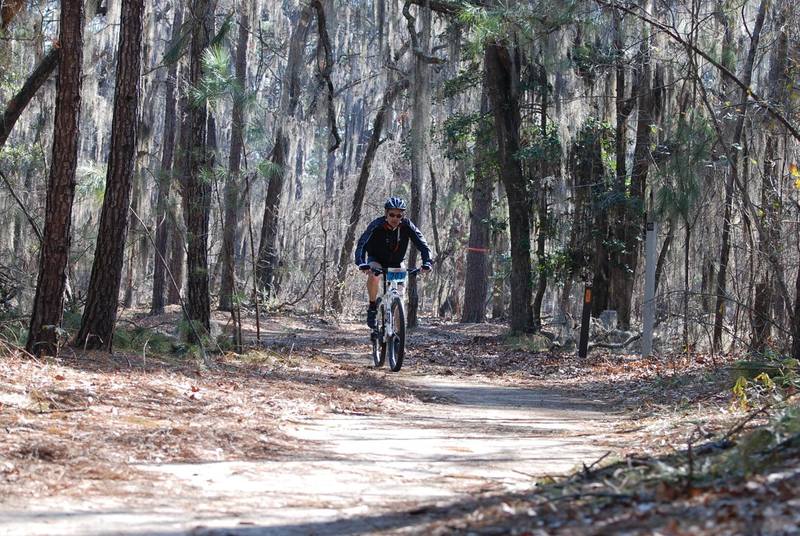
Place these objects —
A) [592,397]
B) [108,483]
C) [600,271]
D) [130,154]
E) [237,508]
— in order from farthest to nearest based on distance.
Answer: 1. [600,271]
2. [592,397]
3. [130,154]
4. [108,483]
5. [237,508]

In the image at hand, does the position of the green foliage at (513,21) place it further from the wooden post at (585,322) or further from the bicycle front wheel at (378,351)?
the bicycle front wheel at (378,351)

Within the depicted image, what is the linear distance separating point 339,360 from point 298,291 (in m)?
16.5

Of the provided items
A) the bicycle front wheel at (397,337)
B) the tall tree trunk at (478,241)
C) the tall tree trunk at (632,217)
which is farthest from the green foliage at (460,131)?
the bicycle front wheel at (397,337)

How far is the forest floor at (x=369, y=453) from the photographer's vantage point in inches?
138

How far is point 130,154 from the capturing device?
9.13 m

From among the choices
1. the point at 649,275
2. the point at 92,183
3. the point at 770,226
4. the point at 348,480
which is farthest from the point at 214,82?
the point at 348,480

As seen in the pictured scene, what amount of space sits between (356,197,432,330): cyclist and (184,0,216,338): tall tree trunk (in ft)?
6.27

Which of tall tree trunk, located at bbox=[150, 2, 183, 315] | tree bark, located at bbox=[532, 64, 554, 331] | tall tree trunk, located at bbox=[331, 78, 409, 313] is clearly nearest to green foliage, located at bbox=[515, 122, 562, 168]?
tree bark, located at bbox=[532, 64, 554, 331]

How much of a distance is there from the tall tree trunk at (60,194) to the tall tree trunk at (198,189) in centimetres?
298

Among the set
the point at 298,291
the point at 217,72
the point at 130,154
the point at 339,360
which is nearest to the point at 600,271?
the point at 339,360

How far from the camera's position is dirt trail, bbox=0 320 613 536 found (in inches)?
143

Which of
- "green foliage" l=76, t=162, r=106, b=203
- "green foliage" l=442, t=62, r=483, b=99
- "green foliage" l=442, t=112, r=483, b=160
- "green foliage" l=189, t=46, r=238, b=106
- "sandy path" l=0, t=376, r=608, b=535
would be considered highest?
"green foliage" l=442, t=62, r=483, b=99

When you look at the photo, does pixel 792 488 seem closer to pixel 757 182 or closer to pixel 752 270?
pixel 752 270

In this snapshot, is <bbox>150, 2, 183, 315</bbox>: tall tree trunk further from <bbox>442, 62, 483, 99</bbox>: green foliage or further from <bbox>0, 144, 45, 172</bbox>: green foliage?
<bbox>442, 62, 483, 99</bbox>: green foliage
